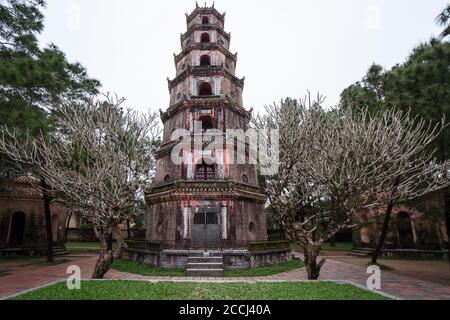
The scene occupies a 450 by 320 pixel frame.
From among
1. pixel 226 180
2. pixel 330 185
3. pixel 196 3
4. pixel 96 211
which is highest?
pixel 196 3

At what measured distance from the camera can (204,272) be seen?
14.1 meters

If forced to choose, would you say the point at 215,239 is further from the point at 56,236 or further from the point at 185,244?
the point at 56,236

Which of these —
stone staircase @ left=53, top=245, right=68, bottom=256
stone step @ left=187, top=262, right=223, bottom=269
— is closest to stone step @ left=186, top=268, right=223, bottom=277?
stone step @ left=187, top=262, right=223, bottom=269

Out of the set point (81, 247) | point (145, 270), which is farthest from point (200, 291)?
point (81, 247)

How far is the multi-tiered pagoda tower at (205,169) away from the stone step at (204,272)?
2.77m

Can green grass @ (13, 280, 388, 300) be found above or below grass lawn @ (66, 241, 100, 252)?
above

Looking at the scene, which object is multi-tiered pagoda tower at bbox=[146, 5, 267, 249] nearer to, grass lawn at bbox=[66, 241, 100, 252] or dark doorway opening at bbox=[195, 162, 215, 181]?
dark doorway opening at bbox=[195, 162, 215, 181]

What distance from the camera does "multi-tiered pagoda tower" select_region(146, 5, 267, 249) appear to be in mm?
17250

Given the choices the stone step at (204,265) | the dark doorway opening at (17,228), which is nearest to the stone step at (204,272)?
the stone step at (204,265)

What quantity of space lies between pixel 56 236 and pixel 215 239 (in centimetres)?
1816

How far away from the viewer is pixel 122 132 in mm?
12570

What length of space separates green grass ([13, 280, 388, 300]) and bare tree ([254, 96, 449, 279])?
1.86 metres

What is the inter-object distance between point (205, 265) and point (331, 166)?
8435 millimetres
